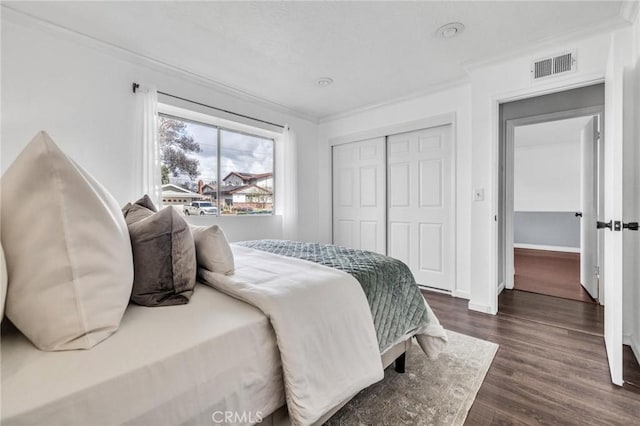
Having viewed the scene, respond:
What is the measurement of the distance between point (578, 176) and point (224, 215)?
7.07 metres

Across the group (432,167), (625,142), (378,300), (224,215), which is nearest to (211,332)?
(378,300)

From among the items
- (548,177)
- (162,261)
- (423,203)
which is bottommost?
(162,261)

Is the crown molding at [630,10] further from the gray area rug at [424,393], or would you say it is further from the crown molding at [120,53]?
the crown molding at [120,53]

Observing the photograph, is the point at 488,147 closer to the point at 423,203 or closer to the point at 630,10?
the point at 423,203

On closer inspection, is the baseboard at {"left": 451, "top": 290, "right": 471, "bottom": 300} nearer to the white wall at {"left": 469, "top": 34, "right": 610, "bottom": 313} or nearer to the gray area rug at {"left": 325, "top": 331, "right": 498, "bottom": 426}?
the white wall at {"left": 469, "top": 34, "right": 610, "bottom": 313}

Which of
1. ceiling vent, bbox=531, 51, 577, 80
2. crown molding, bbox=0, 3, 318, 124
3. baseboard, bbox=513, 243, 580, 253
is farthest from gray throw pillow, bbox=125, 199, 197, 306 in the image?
baseboard, bbox=513, 243, 580, 253

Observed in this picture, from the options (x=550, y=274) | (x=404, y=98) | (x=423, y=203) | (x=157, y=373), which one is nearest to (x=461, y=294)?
(x=423, y=203)

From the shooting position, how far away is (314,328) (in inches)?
43.6

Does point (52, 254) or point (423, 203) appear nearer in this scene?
point (52, 254)

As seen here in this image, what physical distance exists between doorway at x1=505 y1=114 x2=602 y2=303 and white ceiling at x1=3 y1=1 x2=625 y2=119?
1.20m

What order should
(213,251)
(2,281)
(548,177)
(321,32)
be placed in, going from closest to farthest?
(2,281), (213,251), (321,32), (548,177)

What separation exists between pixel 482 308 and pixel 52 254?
10.6 feet

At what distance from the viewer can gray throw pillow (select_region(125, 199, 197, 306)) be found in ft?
3.51

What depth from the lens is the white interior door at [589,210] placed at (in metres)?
3.17
